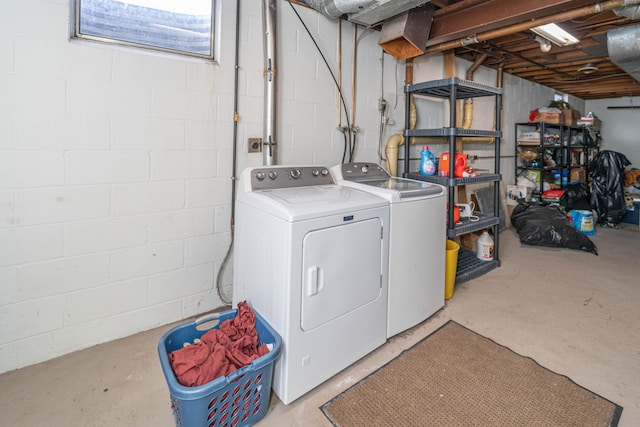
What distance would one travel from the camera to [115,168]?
1.88 m

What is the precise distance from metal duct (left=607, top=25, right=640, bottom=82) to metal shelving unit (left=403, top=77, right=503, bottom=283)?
957 mm

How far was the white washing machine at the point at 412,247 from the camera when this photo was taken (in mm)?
1920

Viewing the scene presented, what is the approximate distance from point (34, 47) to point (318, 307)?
1816mm

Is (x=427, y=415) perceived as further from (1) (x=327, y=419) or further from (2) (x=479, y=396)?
(1) (x=327, y=419)

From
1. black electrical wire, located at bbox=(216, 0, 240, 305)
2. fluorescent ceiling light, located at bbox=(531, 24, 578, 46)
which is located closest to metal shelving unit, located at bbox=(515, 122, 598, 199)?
fluorescent ceiling light, located at bbox=(531, 24, 578, 46)

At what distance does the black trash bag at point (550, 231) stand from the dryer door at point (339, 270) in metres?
2.88

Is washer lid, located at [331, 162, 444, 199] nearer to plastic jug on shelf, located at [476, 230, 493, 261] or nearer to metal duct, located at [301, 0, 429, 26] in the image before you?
metal duct, located at [301, 0, 429, 26]

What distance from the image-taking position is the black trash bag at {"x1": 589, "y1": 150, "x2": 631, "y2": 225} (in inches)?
193

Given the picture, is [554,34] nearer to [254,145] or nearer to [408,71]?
A: [408,71]

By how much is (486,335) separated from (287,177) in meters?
1.56

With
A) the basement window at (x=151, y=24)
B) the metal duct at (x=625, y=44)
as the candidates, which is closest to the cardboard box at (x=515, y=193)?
the metal duct at (x=625, y=44)

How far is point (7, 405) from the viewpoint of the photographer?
4.94ft

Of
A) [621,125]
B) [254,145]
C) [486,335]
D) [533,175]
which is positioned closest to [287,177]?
[254,145]

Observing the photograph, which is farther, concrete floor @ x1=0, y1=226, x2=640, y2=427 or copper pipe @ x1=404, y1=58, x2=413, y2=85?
copper pipe @ x1=404, y1=58, x2=413, y2=85
